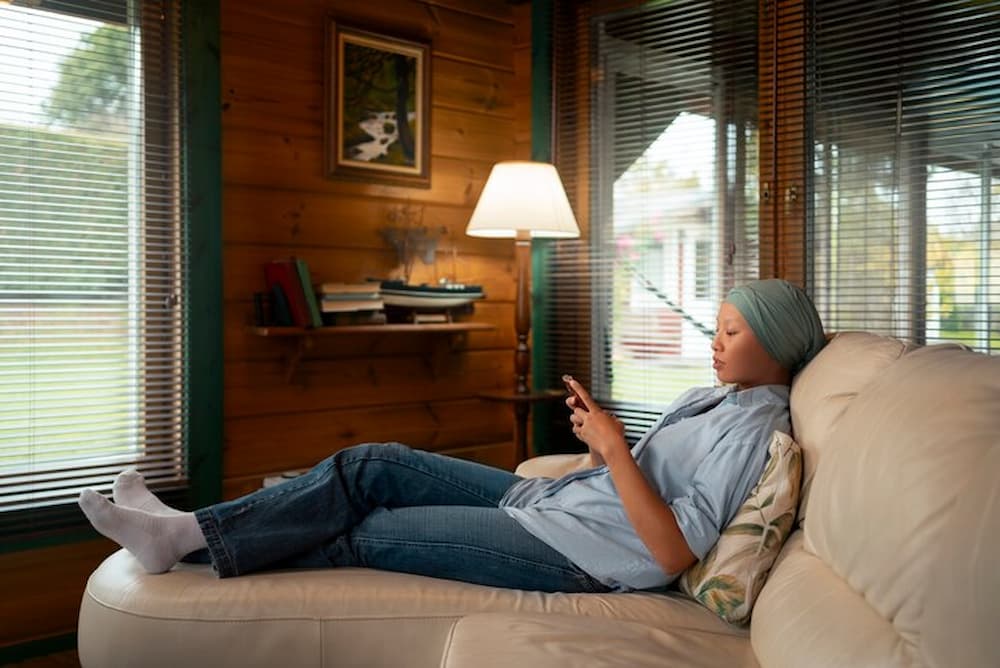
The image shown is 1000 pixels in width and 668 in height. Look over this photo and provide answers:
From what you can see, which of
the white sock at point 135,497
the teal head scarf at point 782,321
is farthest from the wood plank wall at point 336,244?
the teal head scarf at point 782,321

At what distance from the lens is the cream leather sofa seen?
3.94ft

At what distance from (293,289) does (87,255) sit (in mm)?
638

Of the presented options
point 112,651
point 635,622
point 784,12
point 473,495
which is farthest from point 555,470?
point 784,12

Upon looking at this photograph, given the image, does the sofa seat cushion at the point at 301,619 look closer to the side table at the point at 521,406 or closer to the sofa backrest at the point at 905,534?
the sofa backrest at the point at 905,534

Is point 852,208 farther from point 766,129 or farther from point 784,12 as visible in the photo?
point 784,12

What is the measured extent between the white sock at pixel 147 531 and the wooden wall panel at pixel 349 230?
1.22 metres

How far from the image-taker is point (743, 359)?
2215mm

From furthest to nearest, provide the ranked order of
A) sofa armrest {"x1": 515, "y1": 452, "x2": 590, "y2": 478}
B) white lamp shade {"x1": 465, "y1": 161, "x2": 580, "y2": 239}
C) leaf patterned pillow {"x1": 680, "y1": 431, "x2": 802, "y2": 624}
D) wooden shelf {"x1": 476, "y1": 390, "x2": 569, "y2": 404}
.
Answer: wooden shelf {"x1": 476, "y1": 390, "x2": 569, "y2": 404}
white lamp shade {"x1": 465, "y1": 161, "x2": 580, "y2": 239}
sofa armrest {"x1": 515, "y1": 452, "x2": 590, "y2": 478}
leaf patterned pillow {"x1": 680, "y1": 431, "x2": 802, "y2": 624}

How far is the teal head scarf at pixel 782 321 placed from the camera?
7.20 ft

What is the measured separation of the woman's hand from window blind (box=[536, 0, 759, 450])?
138cm

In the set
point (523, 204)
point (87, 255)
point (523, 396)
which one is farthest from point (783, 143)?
point (87, 255)

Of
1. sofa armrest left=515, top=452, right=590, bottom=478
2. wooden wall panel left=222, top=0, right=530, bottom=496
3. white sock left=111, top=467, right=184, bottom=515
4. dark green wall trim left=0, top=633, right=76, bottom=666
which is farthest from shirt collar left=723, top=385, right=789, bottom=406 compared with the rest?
dark green wall trim left=0, top=633, right=76, bottom=666

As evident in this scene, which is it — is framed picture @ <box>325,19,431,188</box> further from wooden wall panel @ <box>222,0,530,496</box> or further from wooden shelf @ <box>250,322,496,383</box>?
wooden shelf @ <box>250,322,496,383</box>

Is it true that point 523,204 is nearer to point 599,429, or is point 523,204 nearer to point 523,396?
point 523,396
